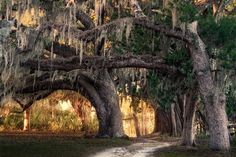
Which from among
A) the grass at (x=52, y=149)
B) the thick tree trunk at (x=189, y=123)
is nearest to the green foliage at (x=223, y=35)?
the thick tree trunk at (x=189, y=123)

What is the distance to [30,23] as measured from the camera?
2188 cm

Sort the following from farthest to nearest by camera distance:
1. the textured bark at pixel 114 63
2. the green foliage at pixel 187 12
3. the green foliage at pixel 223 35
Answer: the textured bark at pixel 114 63 → the green foliage at pixel 187 12 → the green foliage at pixel 223 35

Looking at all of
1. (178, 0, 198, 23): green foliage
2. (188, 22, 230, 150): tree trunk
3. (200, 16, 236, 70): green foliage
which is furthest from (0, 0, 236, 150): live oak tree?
(200, 16, 236, 70): green foliage

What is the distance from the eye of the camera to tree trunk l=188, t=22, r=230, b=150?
17.2 m

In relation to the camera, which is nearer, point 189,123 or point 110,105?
point 189,123

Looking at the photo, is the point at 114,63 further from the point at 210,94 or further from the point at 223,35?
the point at 223,35

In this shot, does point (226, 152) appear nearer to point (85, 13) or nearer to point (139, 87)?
point (85, 13)

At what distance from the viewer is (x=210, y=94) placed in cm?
1723

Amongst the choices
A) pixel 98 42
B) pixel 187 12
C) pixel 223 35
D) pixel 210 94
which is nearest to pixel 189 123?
pixel 210 94

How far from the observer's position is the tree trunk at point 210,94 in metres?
17.2

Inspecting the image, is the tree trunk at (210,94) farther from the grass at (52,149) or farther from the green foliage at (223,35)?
the grass at (52,149)

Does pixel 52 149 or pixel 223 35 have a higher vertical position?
pixel 223 35

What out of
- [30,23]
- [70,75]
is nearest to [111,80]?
[70,75]

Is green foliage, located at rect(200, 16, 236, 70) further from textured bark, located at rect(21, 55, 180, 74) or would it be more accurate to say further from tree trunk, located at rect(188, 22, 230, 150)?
textured bark, located at rect(21, 55, 180, 74)
